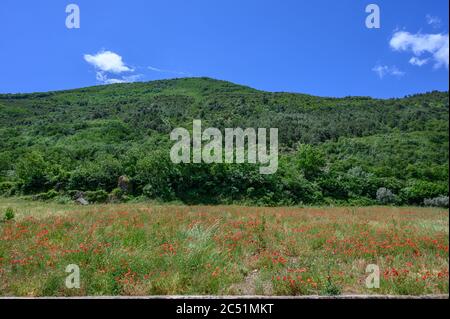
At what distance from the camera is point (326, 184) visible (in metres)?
33.3

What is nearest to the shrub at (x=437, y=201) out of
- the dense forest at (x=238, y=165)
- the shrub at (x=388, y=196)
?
the dense forest at (x=238, y=165)

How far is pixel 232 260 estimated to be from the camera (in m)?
5.48

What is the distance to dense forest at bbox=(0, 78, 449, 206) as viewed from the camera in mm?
4082

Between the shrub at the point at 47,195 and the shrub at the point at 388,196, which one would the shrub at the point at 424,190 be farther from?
the shrub at the point at 47,195

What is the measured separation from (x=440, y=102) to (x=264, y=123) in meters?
50.8

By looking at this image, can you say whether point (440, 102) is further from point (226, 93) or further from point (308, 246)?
point (226, 93)

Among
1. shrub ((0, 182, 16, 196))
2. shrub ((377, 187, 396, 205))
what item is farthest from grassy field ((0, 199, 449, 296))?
shrub ((0, 182, 16, 196))

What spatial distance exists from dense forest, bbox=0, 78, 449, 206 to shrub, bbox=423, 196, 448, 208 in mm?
16

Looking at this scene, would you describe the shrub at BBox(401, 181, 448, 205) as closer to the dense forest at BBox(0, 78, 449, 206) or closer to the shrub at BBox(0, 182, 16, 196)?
the dense forest at BBox(0, 78, 449, 206)

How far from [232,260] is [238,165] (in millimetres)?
28782

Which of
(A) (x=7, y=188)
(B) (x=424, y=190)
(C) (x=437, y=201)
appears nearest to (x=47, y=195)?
(A) (x=7, y=188)

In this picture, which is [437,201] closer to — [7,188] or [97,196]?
[97,196]

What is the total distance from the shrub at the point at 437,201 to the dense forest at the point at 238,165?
2 cm

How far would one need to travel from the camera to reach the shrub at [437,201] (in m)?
2.72
